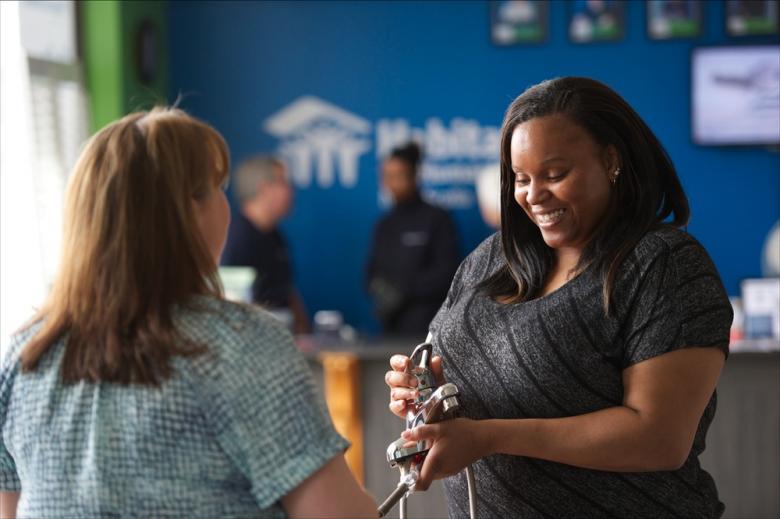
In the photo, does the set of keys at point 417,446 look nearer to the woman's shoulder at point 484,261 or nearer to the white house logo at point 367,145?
the woman's shoulder at point 484,261

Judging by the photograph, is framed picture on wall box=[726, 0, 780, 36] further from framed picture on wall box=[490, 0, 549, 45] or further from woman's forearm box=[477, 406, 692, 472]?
woman's forearm box=[477, 406, 692, 472]

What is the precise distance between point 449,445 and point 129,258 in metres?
0.51

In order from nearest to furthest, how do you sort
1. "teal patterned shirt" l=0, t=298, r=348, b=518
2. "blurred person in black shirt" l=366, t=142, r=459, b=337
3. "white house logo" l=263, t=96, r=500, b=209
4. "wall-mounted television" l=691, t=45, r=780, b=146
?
1. "teal patterned shirt" l=0, t=298, r=348, b=518
2. "blurred person in black shirt" l=366, t=142, r=459, b=337
3. "wall-mounted television" l=691, t=45, r=780, b=146
4. "white house logo" l=263, t=96, r=500, b=209

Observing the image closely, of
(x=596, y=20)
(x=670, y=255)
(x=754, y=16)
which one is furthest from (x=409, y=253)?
(x=670, y=255)

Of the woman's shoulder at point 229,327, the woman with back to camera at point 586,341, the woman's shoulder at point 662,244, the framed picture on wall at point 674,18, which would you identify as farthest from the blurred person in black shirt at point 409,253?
the woman's shoulder at point 229,327

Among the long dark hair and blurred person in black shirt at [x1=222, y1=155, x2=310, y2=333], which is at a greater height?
the long dark hair

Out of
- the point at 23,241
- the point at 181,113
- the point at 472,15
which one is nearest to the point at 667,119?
the point at 472,15

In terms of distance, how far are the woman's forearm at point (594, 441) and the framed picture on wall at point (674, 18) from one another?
4734mm

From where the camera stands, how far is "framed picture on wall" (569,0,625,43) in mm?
5859

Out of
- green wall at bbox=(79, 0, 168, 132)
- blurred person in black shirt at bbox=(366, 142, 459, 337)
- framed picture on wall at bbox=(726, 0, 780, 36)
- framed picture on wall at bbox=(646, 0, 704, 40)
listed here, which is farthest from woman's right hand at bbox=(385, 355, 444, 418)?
framed picture on wall at bbox=(726, 0, 780, 36)

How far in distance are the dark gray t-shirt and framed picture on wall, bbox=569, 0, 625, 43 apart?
4497mm

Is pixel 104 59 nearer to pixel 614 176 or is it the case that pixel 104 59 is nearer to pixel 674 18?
pixel 674 18

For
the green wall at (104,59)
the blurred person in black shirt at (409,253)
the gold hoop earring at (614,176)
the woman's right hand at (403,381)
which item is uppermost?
the green wall at (104,59)

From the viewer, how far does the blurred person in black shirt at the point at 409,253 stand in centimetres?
548
